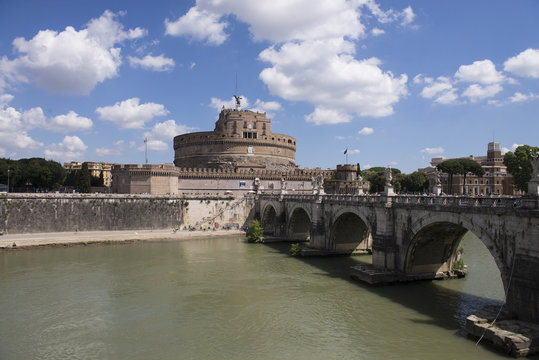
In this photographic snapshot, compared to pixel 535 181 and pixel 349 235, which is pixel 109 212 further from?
pixel 535 181

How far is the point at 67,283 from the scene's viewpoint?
2478 cm

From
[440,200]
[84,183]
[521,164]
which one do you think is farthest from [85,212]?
[521,164]

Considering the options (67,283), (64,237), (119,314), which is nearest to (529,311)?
(119,314)

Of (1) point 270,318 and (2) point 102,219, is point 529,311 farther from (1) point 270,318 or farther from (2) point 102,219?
(2) point 102,219

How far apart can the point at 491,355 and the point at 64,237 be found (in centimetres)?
4087

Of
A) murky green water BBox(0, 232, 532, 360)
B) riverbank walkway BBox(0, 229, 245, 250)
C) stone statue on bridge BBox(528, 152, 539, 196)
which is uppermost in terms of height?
stone statue on bridge BBox(528, 152, 539, 196)

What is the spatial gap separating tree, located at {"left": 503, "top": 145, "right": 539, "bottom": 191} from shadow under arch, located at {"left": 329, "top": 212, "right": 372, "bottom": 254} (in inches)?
1046

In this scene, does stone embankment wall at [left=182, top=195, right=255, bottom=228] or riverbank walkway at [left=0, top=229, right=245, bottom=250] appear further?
stone embankment wall at [left=182, top=195, right=255, bottom=228]

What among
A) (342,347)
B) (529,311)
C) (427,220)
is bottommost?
(342,347)

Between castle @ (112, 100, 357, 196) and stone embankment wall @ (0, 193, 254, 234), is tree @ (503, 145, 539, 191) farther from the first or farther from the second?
stone embankment wall @ (0, 193, 254, 234)

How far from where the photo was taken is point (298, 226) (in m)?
44.2

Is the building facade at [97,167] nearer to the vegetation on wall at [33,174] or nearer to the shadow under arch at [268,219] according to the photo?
the vegetation on wall at [33,174]

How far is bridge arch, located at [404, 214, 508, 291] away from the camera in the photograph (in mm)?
20891

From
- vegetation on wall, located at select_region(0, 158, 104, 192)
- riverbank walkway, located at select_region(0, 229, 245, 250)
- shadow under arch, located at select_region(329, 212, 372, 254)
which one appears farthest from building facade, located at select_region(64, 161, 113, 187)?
shadow under arch, located at select_region(329, 212, 372, 254)
